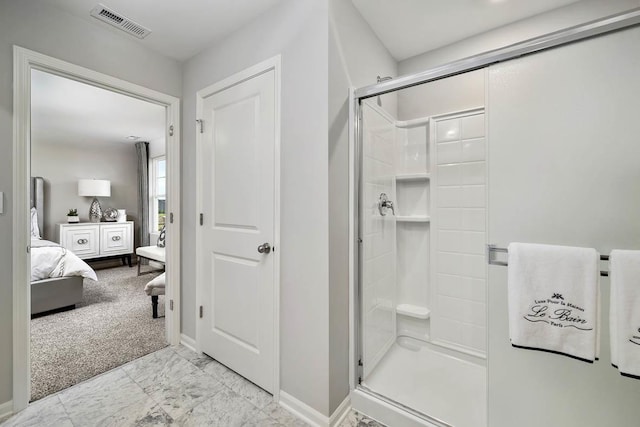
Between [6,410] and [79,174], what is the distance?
499cm

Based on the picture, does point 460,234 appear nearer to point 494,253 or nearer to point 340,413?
point 494,253

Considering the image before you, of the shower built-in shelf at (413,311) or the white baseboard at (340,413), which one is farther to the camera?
the shower built-in shelf at (413,311)

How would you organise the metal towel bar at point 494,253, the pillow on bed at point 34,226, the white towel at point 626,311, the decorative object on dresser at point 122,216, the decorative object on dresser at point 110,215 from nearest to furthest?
the white towel at point 626,311
the metal towel bar at point 494,253
the pillow on bed at point 34,226
the decorative object on dresser at point 110,215
the decorative object on dresser at point 122,216

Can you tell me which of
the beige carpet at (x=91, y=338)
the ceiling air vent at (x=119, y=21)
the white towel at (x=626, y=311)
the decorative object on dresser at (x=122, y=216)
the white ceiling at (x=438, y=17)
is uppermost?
the white ceiling at (x=438, y=17)

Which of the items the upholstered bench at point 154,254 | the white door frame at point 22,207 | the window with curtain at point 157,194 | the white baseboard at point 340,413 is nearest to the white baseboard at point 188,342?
the white door frame at point 22,207

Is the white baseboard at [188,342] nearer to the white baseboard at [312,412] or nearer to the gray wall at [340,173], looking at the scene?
the white baseboard at [312,412]

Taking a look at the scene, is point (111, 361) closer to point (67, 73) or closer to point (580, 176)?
point (67, 73)

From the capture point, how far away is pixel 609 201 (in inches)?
40.9

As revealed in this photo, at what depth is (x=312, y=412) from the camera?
151cm

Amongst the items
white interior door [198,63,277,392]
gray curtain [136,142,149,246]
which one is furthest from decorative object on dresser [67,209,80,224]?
white interior door [198,63,277,392]

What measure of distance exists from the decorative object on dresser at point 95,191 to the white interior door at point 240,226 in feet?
14.4

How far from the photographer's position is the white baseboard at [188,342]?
2.26m

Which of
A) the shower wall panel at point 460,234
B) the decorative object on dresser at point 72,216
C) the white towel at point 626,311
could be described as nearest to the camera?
the white towel at point 626,311

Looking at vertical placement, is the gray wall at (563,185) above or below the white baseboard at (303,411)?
above
